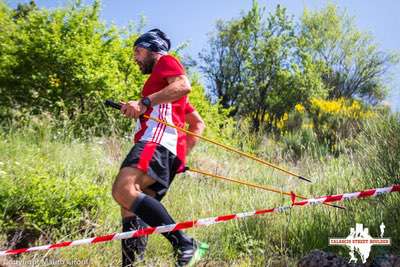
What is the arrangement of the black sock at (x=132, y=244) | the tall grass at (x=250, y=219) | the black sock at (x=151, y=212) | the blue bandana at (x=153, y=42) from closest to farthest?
the black sock at (x=151, y=212) < the black sock at (x=132, y=244) < the blue bandana at (x=153, y=42) < the tall grass at (x=250, y=219)

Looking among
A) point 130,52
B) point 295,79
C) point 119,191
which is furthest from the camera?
point 295,79

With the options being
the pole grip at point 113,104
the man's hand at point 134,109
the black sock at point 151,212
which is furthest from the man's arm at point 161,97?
the black sock at point 151,212

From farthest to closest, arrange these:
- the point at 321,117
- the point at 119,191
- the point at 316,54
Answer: the point at 316,54 → the point at 321,117 → the point at 119,191

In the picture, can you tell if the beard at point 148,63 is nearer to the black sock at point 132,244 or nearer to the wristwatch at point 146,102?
the wristwatch at point 146,102

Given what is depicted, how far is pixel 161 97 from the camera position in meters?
3.30

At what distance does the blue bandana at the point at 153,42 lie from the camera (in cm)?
356

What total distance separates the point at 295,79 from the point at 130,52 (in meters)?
14.6

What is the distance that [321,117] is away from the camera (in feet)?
51.9

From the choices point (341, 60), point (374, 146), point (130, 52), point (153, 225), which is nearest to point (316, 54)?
point (341, 60)

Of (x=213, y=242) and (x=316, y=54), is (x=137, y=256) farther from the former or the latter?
(x=316, y=54)

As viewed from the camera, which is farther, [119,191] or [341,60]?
[341,60]

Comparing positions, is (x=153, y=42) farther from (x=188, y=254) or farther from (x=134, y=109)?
(x=188, y=254)

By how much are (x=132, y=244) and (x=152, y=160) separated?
0.62 metres

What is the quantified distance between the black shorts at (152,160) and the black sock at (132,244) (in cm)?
32
